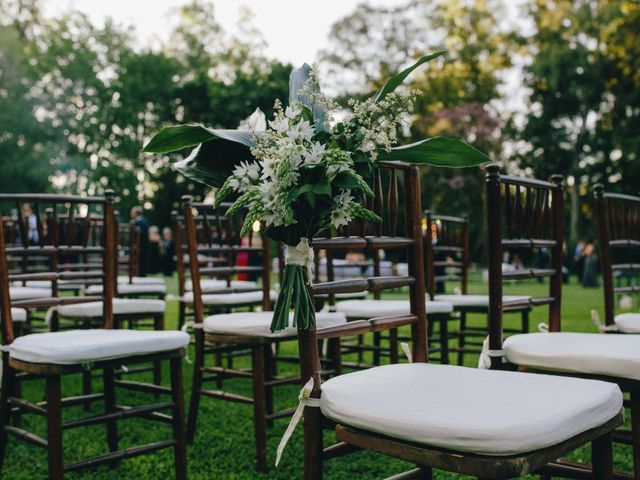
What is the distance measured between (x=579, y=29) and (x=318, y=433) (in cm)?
2239

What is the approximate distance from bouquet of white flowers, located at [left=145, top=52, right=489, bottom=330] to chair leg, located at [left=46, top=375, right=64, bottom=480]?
1.01 meters

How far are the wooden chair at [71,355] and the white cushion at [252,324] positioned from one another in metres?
0.32

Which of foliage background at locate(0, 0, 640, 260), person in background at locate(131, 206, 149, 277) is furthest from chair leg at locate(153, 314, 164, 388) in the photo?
foliage background at locate(0, 0, 640, 260)

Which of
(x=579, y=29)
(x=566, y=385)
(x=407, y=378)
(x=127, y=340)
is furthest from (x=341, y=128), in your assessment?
(x=579, y=29)

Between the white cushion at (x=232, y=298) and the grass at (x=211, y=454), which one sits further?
the white cushion at (x=232, y=298)

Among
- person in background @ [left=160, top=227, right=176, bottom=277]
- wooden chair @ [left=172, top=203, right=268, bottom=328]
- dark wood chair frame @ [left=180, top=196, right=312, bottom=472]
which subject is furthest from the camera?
person in background @ [left=160, top=227, right=176, bottom=277]

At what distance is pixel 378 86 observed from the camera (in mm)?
22766

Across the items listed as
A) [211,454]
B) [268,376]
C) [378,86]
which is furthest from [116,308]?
[378,86]

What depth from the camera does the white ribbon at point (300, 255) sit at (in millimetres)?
1417

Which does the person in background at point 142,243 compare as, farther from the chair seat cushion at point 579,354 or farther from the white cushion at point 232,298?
the chair seat cushion at point 579,354

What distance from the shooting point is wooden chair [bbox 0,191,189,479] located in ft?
6.78

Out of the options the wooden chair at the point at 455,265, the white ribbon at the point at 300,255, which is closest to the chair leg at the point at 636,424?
the white ribbon at the point at 300,255

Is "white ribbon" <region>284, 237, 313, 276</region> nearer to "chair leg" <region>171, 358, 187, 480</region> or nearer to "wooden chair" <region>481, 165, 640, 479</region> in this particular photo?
"wooden chair" <region>481, 165, 640, 479</region>

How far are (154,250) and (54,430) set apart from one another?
15.4 meters
